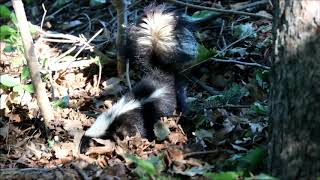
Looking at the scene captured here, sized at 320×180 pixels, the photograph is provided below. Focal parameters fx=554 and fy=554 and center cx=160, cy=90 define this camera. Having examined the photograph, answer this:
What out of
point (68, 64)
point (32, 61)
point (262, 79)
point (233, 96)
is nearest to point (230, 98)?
point (233, 96)

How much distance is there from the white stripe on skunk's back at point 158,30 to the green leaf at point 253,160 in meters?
2.23

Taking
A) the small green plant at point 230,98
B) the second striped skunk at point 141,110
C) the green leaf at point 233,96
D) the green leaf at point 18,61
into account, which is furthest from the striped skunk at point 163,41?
the green leaf at point 18,61

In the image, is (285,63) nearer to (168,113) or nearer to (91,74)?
(168,113)

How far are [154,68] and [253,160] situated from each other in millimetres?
2444

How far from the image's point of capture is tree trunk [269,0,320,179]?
3.06 metres

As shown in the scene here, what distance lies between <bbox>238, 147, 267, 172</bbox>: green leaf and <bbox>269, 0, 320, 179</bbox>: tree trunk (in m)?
0.22

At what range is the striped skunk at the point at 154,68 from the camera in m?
5.38

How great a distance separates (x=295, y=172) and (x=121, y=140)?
2.18m

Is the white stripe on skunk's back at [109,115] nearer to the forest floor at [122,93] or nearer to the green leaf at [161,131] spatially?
the forest floor at [122,93]

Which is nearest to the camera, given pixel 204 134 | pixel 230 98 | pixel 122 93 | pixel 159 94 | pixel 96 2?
pixel 204 134

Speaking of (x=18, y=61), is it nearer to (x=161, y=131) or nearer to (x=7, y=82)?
(x=7, y=82)

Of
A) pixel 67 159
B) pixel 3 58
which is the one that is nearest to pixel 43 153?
pixel 67 159

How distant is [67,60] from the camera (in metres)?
6.45

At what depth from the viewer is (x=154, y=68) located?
5.72 meters
